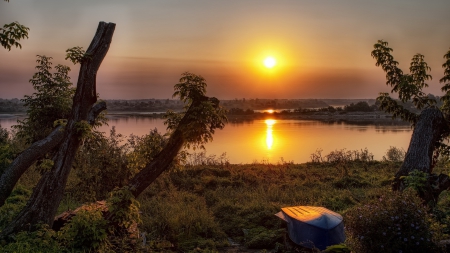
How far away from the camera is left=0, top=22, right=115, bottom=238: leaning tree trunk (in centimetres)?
859

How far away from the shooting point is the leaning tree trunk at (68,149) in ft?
28.2

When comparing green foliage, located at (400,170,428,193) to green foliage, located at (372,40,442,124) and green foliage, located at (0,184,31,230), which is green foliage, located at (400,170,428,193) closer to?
green foliage, located at (372,40,442,124)

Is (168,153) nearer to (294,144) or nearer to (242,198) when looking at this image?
(242,198)

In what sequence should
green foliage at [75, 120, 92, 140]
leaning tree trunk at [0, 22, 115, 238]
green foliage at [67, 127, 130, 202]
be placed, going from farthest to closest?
green foliage at [67, 127, 130, 202] < green foliage at [75, 120, 92, 140] < leaning tree trunk at [0, 22, 115, 238]

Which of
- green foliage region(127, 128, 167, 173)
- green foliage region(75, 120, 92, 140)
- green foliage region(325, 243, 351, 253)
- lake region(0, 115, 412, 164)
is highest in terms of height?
green foliage region(75, 120, 92, 140)

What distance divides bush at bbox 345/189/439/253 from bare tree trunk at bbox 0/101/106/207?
19.5 ft

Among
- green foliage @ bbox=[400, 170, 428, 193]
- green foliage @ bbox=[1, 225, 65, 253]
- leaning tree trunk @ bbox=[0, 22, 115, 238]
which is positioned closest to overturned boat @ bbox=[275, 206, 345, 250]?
green foliage @ bbox=[400, 170, 428, 193]

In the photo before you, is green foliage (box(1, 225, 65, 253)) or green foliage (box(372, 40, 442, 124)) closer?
green foliage (box(1, 225, 65, 253))

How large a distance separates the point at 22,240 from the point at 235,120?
63632 millimetres

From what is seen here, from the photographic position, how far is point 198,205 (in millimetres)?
13359

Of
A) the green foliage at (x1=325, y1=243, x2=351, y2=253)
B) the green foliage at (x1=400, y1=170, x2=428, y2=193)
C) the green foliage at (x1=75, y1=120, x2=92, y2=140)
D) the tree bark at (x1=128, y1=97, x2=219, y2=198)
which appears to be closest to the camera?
the green foliage at (x1=325, y1=243, x2=351, y2=253)

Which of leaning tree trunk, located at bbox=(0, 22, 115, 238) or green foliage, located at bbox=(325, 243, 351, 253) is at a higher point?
leaning tree trunk, located at bbox=(0, 22, 115, 238)

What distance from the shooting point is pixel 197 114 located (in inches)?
390

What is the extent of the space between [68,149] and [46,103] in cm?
396
